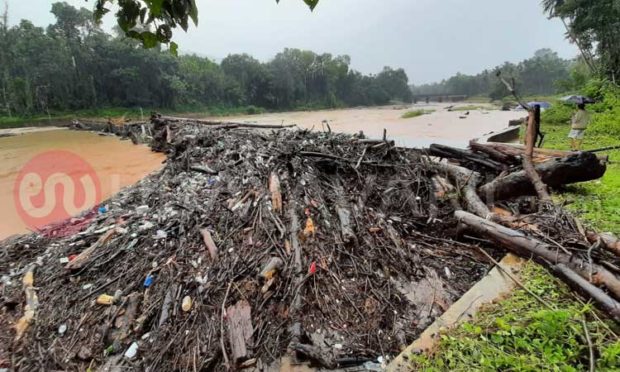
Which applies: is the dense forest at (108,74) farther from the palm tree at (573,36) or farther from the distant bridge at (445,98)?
the distant bridge at (445,98)

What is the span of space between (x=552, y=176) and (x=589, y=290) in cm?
253

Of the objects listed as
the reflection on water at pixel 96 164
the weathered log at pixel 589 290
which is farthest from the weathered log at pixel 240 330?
the reflection on water at pixel 96 164

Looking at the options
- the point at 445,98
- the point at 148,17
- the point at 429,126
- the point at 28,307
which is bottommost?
the point at 28,307

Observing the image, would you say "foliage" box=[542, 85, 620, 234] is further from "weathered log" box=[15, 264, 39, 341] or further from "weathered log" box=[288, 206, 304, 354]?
"weathered log" box=[15, 264, 39, 341]

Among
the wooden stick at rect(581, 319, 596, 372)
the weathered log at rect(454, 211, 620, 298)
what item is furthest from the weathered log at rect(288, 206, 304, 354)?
the weathered log at rect(454, 211, 620, 298)

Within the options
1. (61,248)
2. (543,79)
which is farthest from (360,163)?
(543,79)

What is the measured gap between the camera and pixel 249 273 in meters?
2.90

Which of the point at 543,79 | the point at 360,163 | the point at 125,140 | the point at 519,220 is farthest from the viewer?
the point at 543,79

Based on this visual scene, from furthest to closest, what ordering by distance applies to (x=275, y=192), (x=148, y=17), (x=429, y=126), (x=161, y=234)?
(x=429, y=126)
(x=275, y=192)
(x=161, y=234)
(x=148, y=17)

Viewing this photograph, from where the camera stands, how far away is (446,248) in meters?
3.55

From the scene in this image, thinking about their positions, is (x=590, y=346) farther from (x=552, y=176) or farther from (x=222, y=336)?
(x=552, y=176)

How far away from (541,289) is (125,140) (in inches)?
676

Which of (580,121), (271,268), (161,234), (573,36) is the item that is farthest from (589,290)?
(573,36)

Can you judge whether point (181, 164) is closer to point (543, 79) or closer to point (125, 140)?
point (125, 140)
